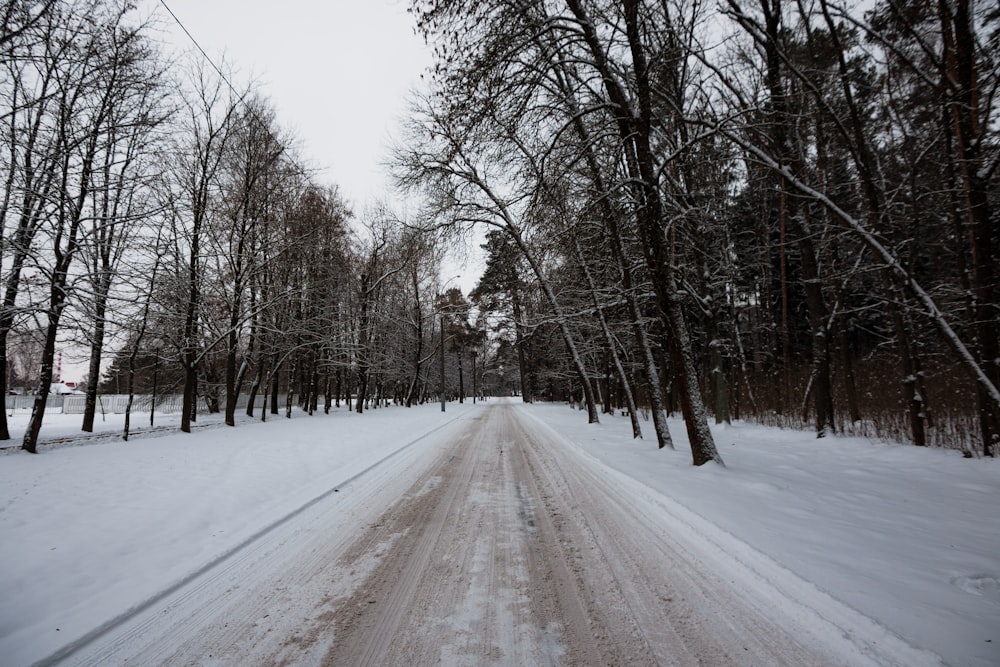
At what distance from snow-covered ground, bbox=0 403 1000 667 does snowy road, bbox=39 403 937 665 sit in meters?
0.18

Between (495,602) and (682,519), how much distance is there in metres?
2.51

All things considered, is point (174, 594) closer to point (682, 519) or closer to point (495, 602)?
point (495, 602)

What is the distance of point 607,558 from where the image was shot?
333 centimetres

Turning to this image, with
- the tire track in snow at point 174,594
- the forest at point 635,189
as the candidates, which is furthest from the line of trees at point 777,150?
the tire track in snow at point 174,594

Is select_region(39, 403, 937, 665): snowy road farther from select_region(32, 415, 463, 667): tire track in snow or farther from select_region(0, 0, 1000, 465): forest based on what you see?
select_region(0, 0, 1000, 465): forest

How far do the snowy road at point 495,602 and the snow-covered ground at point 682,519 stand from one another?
178 mm

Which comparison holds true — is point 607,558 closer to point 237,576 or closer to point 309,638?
point 309,638

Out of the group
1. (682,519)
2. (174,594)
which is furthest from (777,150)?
(174,594)

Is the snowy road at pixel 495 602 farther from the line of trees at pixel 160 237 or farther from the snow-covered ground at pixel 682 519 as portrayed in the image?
the line of trees at pixel 160 237

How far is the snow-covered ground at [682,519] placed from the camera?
97.9 inches

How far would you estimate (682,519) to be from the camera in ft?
13.8

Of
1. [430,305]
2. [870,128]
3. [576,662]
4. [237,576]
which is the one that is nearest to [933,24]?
[870,128]

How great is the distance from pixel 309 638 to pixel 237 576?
1313 mm

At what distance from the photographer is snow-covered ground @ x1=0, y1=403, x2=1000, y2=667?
97.9 inches
